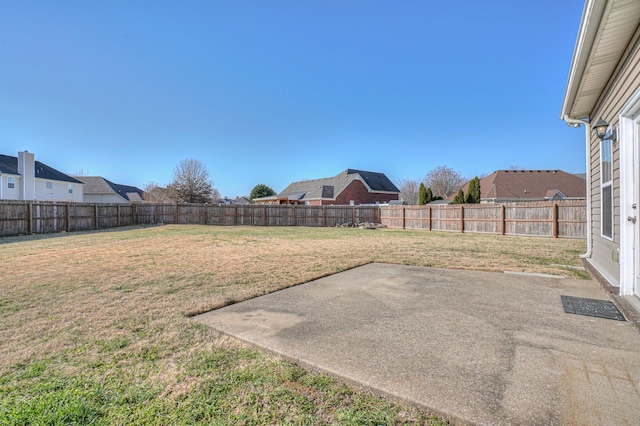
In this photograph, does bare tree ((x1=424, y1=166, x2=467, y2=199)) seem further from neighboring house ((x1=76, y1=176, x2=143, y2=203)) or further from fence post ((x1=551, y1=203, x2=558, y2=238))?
neighboring house ((x1=76, y1=176, x2=143, y2=203))

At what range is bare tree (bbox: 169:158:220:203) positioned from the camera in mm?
32094

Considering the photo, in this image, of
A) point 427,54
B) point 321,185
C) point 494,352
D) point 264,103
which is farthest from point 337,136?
point 494,352

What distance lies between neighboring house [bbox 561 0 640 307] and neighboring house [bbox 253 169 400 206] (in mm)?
27177

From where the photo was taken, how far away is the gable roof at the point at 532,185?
26.7 m

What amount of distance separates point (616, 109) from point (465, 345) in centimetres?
389

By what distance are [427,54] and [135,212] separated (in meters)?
20.0

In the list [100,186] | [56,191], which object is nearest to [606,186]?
[56,191]

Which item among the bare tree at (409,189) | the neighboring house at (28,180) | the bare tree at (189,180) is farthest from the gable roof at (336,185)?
the neighboring house at (28,180)

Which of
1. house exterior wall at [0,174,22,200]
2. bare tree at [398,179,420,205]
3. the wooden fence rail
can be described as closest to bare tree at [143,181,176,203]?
house exterior wall at [0,174,22,200]

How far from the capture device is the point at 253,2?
9055mm

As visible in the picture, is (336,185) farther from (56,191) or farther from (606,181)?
→ (606,181)

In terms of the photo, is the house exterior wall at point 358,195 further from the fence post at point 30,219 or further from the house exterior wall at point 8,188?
the house exterior wall at point 8,188

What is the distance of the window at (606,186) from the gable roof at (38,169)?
109ft

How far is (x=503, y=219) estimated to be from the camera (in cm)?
1407
